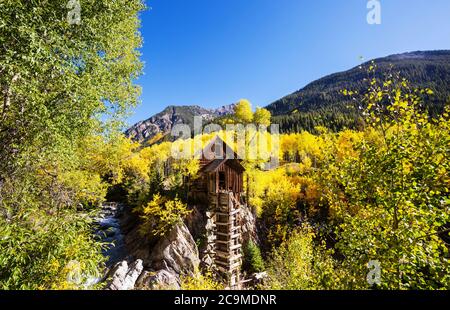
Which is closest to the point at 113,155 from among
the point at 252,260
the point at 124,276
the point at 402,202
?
the point at 124,276

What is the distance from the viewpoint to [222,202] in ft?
80.5

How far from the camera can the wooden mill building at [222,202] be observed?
23281 millimetres

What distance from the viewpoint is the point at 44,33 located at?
6.66 metres

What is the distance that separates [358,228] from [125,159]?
117 feet

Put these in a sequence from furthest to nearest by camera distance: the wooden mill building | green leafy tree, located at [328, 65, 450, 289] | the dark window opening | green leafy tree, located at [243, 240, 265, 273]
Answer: the dark window opening → green leafy tree, located at [243, 240, 265, 273] → the wooden mill building → green leafy tree, located at [328, 65, 450, 289]

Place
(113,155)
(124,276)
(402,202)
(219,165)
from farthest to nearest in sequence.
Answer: (219,165)
(113,155)
(124,276)
(402,202)

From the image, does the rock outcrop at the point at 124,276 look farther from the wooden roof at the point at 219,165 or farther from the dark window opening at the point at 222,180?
the dark window opening at the point at 222,180

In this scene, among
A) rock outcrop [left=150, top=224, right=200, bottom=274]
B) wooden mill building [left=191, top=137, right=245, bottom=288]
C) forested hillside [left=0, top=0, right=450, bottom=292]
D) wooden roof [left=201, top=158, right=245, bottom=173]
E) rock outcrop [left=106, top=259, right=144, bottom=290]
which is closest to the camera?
forested hillside [left=0, top=0, right=450, bottom=292]

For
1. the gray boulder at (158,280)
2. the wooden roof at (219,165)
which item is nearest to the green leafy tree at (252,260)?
the wooden roof at (219,165)

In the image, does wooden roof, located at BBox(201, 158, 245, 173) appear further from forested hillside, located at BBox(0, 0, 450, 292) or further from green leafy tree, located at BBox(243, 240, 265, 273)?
forested hillside, located at BBox(0, 0, 450, 292)

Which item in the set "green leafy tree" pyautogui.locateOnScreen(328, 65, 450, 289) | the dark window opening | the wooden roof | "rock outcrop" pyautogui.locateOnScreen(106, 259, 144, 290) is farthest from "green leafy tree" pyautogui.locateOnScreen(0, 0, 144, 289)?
the dark window opening

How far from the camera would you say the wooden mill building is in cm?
2328

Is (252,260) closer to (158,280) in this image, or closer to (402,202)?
(158,280)
